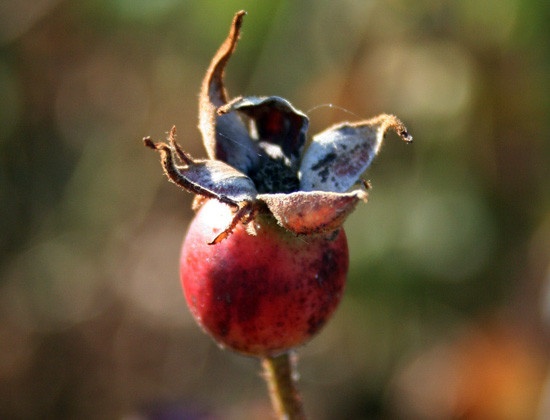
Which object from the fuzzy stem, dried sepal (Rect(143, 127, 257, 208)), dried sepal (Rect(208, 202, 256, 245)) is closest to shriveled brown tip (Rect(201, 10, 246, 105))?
dried sepal (Rect(143, 127, 257, 208))

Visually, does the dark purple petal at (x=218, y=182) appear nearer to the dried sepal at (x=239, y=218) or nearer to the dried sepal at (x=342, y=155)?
the dried sepal at (x=239, y=218)

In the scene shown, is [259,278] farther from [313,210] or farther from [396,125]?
[396,125]

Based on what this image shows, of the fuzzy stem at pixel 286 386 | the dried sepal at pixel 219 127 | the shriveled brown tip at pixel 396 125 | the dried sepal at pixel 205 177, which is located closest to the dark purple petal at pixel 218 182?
the dried sepal at pixel 205 177

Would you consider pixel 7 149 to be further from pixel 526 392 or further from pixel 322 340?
pixel 526 392

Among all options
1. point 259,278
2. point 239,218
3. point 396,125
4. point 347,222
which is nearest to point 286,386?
point 259,278

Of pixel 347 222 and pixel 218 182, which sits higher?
pixel 218 182

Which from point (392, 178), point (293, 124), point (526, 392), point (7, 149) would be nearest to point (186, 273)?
point (293, 124)
